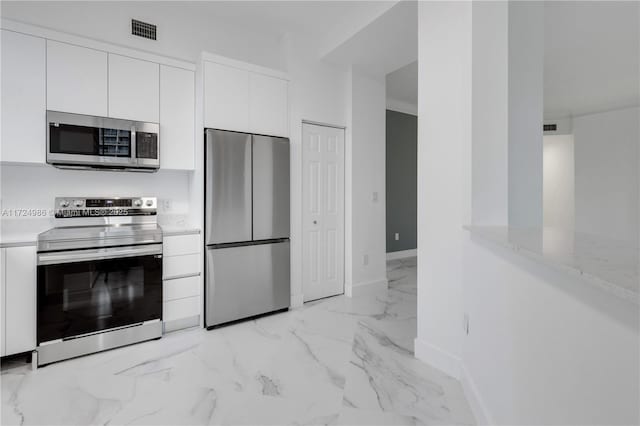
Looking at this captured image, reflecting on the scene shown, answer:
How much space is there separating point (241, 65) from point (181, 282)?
204 cm

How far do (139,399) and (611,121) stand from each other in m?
8.93

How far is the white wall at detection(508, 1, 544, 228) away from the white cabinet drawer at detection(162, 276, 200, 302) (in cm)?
248

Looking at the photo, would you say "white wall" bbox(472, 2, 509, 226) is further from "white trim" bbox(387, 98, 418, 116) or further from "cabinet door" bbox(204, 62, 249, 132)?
"white trim" bbox(387, 98, 418, 116)

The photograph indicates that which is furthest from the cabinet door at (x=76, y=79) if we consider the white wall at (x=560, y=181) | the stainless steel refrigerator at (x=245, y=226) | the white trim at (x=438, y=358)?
the white wall at (x=560, y=181)

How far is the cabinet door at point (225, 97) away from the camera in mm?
2793

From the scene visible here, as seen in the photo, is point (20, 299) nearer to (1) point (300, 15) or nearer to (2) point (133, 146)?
(2) point (133, 146)

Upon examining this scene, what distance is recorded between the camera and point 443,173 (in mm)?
2096

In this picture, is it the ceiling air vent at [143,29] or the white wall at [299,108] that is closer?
the ceiling air vent at [143,29]

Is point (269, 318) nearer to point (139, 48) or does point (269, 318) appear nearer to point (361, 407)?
point (361, 407)

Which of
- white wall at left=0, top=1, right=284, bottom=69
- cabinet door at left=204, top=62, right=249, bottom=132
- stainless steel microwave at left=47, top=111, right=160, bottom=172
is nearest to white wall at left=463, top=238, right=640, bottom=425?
cabinet door at left=204, top=62, right=249, bottom=132

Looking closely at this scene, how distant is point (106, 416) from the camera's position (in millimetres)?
1641

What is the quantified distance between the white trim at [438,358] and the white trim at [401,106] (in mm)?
4509

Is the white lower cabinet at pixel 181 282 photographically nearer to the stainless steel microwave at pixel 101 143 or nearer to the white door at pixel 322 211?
the stainless steel microwave at pixel 101 143

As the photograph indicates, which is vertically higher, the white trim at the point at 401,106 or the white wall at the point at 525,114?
the white trim at the point at 401,106
